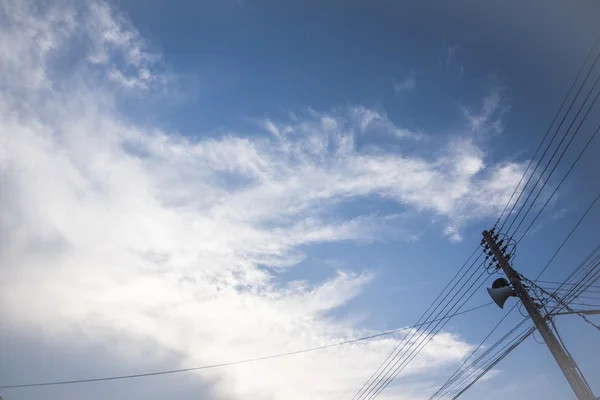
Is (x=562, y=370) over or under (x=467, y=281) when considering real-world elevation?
under

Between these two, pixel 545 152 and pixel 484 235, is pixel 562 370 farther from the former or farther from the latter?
pixel 545 152

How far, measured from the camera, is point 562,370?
11.1 metres

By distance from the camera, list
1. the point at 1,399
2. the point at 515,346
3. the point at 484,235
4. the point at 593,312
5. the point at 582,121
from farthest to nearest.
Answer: the point at 1,399
the point at 484,235
the point at 515,346
the point at 593,312
the point at 582,121

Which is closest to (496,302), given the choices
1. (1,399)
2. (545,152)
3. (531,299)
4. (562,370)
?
(531,299)

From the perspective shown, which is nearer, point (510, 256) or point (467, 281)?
point (510, 256)

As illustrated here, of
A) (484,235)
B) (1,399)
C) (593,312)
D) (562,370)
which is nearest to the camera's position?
(562,370)

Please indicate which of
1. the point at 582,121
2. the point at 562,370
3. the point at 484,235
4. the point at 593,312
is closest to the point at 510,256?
the point at 484,235

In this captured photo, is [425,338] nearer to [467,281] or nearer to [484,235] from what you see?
[467,281]

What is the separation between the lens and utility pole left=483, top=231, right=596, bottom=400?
10.6 m

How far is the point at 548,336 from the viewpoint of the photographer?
11.6m

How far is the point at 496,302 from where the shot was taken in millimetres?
13516

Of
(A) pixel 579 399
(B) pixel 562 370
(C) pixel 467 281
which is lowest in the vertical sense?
(A) pixel 579 399

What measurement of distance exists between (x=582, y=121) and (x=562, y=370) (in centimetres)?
859

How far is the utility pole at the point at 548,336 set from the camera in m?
10.6
